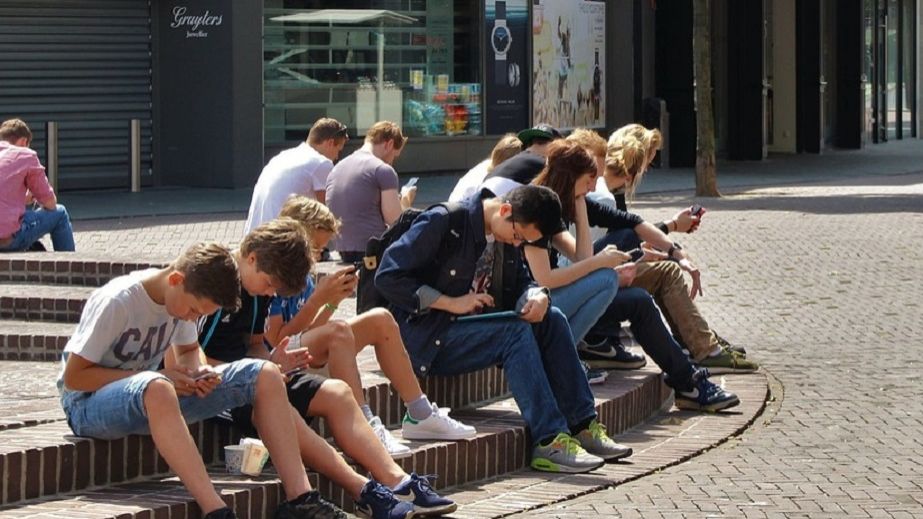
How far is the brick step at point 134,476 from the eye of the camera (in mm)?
5457

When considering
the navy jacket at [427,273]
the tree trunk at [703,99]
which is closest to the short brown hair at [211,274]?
the navy jacket at [427,273]

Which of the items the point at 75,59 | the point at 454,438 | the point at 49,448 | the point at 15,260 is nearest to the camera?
the point at 49,448

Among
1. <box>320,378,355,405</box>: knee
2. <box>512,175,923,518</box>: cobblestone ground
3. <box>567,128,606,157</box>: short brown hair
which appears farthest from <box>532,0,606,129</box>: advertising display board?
<box>320,378,355,405</box>: knee

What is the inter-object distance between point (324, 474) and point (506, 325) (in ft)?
4.52

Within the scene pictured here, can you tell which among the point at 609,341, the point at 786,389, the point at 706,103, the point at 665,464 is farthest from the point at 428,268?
the point at 706,103

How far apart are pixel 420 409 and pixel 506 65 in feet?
64.4

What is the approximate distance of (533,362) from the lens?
279 inches

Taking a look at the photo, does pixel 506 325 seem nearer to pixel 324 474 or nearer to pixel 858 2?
pixel 324 474

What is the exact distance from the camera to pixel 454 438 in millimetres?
6797

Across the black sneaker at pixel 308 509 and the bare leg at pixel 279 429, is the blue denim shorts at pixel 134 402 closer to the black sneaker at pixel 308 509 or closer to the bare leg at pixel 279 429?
the bare leg at pixel 279 429

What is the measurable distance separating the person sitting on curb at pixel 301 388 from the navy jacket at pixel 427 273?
782mm

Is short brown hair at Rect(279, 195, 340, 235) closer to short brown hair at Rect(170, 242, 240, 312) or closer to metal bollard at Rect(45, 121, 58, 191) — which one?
short brown hair at Rect(170, 242, 240, 312)

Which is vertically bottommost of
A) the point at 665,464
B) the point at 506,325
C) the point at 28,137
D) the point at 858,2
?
the point at 665,464

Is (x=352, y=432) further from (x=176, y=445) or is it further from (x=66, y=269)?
(x=66, y=269)
